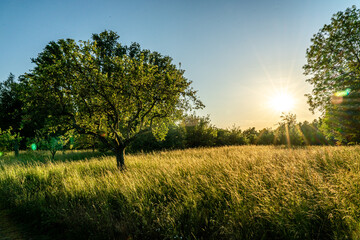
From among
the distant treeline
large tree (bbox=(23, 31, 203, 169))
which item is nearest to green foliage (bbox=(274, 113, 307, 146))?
the distant treeline

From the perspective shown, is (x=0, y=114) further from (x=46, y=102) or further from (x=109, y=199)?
(x=109, y=199)

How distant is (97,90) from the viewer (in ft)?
26.7

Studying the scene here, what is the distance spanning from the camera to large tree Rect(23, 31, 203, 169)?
7.62 m

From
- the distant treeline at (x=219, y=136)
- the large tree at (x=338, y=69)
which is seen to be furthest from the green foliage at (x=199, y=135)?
the large tree at (x=338, y=69)

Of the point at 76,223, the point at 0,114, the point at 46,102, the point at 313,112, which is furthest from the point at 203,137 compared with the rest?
the point at 0,114

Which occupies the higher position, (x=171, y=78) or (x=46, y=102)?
(x=171, y=78)

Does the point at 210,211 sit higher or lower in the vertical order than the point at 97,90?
lower

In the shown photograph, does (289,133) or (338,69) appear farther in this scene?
(289,133)

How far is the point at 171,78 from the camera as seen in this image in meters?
7.94

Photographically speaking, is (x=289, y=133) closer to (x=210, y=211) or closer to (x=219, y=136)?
(x=219, y=136)

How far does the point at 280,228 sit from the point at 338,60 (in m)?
21.4

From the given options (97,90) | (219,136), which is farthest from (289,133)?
(97,90)

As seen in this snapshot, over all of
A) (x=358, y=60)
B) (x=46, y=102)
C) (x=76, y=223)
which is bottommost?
(x=76, y=223)

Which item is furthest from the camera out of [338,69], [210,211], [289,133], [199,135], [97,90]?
[289,133]
